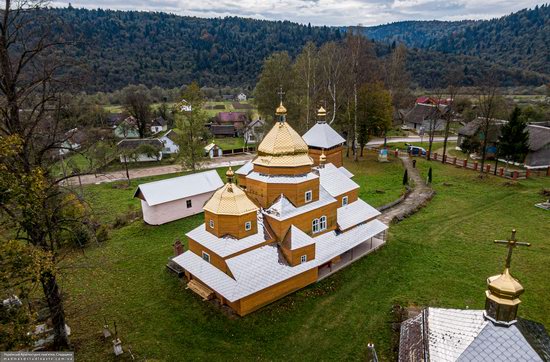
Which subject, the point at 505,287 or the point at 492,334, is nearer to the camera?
the point at 505,287

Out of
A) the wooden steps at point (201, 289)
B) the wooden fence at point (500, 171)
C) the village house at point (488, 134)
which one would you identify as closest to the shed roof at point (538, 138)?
the wooden fence at point (500, 171)

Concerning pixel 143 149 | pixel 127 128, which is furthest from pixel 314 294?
pixel 127 128

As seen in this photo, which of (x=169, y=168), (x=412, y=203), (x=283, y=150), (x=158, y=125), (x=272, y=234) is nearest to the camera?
(x=272, y=234)

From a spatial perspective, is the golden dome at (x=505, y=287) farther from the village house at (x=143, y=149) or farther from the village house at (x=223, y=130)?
the village house at (x=223, y=130)

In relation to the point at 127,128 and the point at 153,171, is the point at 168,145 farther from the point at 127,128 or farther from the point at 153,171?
the point at 153,171

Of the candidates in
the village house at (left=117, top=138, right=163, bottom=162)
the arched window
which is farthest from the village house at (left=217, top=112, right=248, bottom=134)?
the arched window
